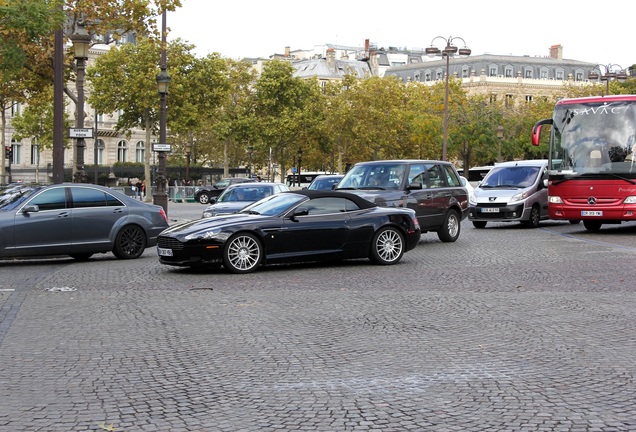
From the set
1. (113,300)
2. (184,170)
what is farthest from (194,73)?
(113,300)

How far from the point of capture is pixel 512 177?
2948 cm

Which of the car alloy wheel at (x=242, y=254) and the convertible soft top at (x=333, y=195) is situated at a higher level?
the convertible soft top at (x=333, y=195)

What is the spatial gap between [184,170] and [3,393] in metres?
81.2

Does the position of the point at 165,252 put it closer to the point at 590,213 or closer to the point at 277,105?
the point at 590,213

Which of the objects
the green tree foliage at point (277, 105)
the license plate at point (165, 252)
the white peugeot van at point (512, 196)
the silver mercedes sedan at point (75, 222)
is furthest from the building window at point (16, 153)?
the license plate at point (165, 252)

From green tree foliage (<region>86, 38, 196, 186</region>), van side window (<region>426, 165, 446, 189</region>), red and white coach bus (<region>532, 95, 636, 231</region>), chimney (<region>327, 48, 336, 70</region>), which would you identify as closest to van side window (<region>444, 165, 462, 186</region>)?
van side window (<region>426, 165, 446, 189</region>)

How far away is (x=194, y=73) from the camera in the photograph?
59.9 m

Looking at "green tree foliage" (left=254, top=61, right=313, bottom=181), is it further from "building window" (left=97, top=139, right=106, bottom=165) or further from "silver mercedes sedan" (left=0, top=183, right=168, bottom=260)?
"silver mercedes sedan" (left=0, top=183, right=168, bottom=260)

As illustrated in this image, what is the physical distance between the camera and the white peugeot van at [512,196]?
28078 millimetres

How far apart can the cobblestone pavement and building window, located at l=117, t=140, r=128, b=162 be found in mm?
90169

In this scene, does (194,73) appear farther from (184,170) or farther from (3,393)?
(3,393)

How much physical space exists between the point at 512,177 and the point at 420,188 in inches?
351

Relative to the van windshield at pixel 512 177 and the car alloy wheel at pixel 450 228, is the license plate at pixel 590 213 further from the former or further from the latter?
the van windshield at pixel 512 177

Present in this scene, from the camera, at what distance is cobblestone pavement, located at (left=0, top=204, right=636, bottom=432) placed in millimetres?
6195
